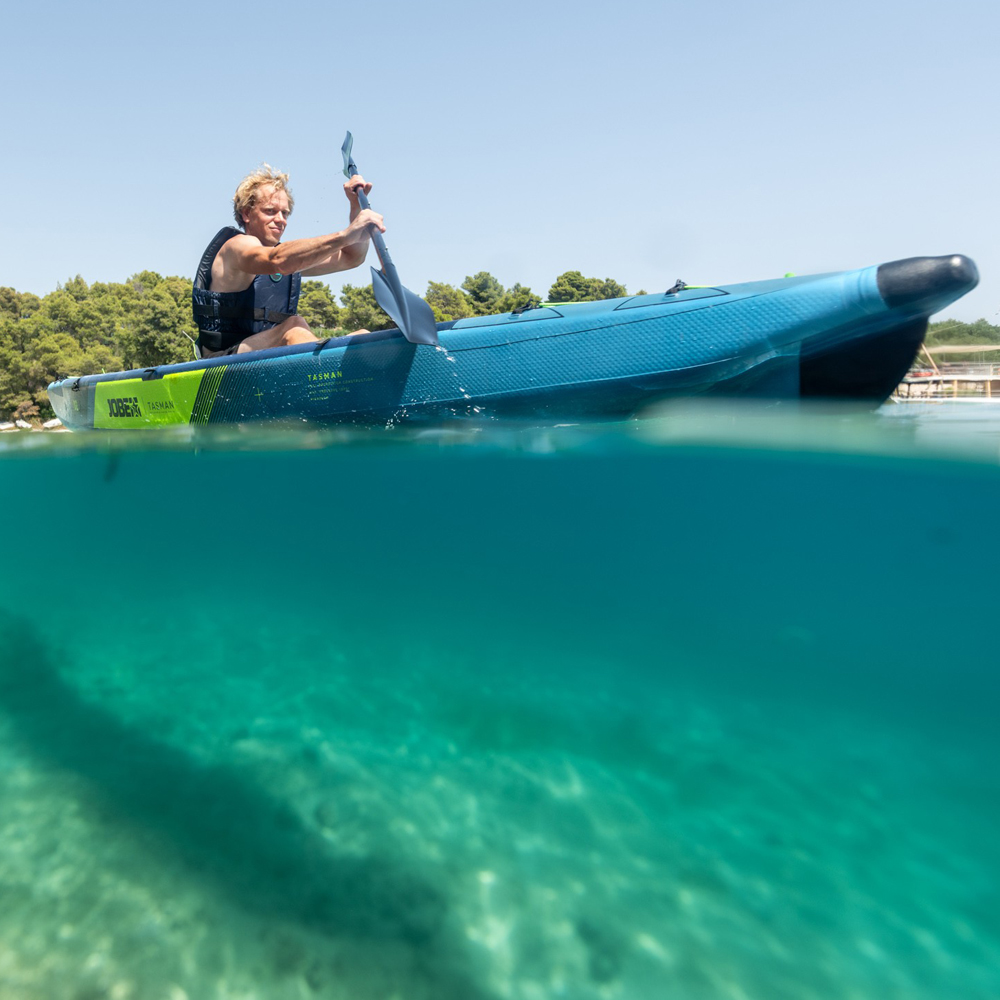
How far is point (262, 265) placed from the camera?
444 cm

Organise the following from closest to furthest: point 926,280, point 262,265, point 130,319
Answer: point 926,280, point 262,265, point 130,319

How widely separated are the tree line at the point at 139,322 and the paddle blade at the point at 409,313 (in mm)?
681

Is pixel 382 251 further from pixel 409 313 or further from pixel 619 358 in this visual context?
pixel 619 358

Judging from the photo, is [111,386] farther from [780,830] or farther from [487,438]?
[780,830]

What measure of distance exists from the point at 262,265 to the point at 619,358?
2487mm

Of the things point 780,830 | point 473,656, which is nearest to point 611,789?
point 780,830

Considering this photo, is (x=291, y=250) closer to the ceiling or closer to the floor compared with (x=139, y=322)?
closer to the floor

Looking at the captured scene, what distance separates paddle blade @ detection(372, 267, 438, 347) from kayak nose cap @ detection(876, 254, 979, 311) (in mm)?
2623

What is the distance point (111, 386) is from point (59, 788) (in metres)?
3.73

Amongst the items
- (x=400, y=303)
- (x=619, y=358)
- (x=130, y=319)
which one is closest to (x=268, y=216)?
(x=400, y=303)

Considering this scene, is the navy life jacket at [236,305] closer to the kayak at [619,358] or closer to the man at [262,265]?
the man at [262,265]

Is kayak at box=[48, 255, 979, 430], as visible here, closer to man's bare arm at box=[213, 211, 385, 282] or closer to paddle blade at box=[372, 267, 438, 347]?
paddle blade at box=[372, 267, 438, 347]

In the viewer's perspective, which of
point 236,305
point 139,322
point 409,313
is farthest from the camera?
point 139,322

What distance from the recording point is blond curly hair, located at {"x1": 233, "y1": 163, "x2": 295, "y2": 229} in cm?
476
